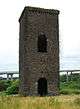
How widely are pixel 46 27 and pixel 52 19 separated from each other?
2.69 feet

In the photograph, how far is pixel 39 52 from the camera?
25.5m

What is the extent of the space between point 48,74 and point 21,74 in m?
2.21

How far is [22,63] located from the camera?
26.1 m

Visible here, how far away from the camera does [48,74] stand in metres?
25.6

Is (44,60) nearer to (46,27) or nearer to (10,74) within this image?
(46,27)

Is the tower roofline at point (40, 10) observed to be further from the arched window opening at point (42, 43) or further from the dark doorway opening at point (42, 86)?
the dark doorway opening at point (42, 86)

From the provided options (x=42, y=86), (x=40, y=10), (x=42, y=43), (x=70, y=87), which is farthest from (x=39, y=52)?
(x=70, y=87)

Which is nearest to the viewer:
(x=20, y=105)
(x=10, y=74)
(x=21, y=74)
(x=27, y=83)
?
(x=20, y=105)

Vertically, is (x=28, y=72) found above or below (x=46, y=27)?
below

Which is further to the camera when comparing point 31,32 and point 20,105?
point 31,32

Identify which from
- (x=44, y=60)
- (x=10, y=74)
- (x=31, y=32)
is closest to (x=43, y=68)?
(x=44, y=60)

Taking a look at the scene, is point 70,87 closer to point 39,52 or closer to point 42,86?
point 42,86

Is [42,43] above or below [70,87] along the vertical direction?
above

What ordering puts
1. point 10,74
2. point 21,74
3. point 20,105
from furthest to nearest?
1. point 10,74
2. point 21,74
3. point 20,105
